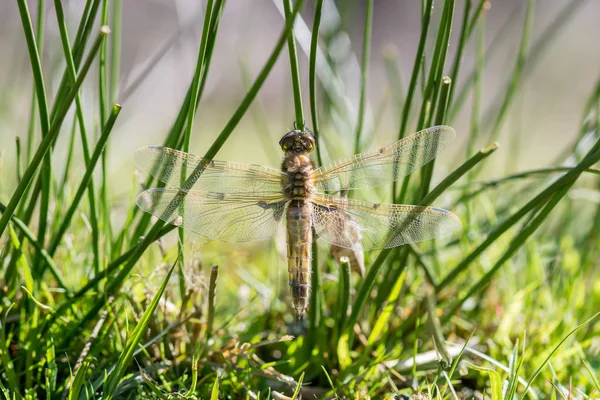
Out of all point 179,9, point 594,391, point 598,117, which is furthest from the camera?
point 179,9

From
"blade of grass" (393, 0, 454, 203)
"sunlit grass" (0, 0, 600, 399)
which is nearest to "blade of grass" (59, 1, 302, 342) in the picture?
"sunlit grass" (0, 0, 600, 399)

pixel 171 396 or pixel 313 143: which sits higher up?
pixel 313 143

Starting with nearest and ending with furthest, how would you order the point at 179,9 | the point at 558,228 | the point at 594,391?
the point at 594,391 → the point at 558,228 → the point at 179,9

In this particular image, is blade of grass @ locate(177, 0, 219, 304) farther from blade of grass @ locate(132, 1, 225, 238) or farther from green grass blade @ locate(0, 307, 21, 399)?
green grass blade @ locate(0, 307, 21, 399)

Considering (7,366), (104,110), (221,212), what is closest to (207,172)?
(221,212)

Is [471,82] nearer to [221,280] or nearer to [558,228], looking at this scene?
[558,228]

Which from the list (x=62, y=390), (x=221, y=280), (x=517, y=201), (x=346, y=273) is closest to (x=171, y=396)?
(x=62, y=390)
